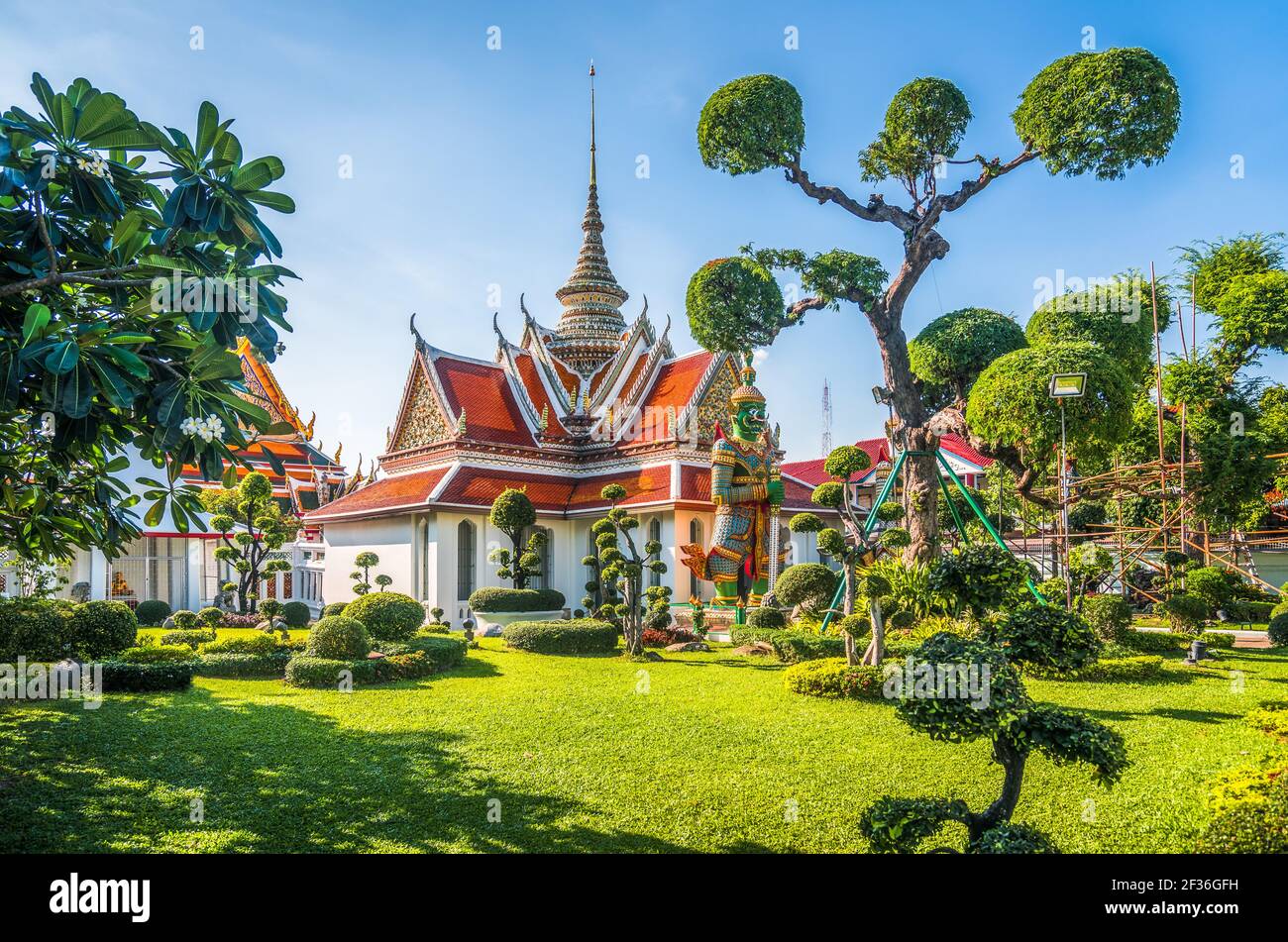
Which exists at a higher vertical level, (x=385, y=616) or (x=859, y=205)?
(x=859, y=205)

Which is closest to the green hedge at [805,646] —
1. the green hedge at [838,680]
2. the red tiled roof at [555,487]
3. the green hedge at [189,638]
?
the green hedge at [838,680]

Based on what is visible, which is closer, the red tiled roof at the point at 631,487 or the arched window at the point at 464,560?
the red tiled roof at the point at 631,487

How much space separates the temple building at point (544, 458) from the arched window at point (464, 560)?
0.11 ft

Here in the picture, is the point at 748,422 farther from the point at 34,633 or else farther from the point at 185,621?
the point at 185,621

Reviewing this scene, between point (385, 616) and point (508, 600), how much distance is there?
145 inches

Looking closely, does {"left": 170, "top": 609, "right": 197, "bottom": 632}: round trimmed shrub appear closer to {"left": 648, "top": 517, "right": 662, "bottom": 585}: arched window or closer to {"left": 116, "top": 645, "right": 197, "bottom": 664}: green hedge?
{"left": 116, "top": 645, "right": 197, "bottom": 664}: green hedge

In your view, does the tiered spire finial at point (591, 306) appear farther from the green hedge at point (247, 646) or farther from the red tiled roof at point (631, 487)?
the green hedge at point (247, 646)

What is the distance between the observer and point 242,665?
12.3 metres

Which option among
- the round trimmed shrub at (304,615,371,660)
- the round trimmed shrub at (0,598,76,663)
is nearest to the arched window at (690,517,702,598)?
the round trimmed shrub at (304,615,371,660)

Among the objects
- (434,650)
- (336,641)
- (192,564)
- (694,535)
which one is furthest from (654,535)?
(192,564)

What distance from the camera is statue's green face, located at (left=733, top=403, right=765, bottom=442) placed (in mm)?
17469

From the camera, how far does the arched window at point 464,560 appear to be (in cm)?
1986
